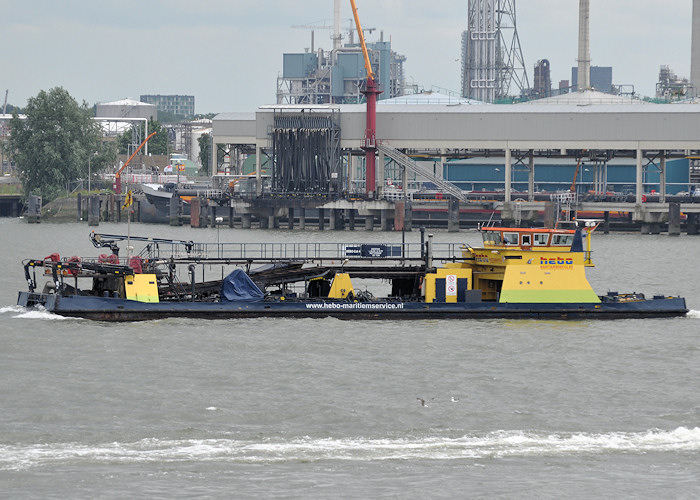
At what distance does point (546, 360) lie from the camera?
125 feet

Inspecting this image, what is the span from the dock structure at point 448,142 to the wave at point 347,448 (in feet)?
277

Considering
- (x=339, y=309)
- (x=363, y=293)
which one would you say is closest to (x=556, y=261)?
(x=363, y=293)

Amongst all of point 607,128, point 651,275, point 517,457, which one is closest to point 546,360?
point 517,457

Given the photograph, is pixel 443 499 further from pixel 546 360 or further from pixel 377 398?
pixel 546 360

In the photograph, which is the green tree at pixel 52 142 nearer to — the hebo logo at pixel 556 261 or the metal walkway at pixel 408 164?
the metal walkway at pixel 408 164

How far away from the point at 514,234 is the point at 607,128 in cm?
6593

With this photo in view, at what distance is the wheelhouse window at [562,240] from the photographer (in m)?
46.8

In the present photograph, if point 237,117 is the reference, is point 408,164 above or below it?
below

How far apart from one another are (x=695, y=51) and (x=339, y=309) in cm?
15585

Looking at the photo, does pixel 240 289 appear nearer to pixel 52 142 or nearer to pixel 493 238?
pixel 493 238

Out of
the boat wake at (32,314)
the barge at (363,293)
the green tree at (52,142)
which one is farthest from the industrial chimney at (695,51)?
the boat wake at (32,314)

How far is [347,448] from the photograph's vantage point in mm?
27391

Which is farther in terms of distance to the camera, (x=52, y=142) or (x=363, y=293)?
(x=52, y=142)

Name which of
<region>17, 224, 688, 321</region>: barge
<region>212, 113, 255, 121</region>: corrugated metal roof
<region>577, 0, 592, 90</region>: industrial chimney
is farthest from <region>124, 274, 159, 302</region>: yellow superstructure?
<region>577, 0, 592, 90</region>: industrial chimney
